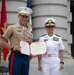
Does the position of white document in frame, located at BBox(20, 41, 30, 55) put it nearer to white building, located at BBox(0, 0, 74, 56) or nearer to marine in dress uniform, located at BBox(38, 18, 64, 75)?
marine in dress uniform, located at BBox(38, 18, 64, 75)

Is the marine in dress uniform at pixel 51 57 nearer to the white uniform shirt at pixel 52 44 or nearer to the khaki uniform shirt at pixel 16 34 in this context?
the white uniform shirt at pixel 52 44

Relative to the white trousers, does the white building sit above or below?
above

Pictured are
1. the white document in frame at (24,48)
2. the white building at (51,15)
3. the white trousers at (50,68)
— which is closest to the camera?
the white document in frame at (24,48)

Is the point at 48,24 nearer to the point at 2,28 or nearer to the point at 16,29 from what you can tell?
the point at 16,29

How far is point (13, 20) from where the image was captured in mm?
12469

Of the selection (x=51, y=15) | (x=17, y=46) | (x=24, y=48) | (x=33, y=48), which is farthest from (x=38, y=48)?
(x=51, y=15)

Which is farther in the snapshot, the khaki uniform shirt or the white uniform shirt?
the white uniform shirt

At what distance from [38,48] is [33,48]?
16 centimetres

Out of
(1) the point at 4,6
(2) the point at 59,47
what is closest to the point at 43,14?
(1) the point at 4,6

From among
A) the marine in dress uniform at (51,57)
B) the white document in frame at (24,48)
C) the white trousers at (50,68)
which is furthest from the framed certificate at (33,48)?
the white trousers at (50,68)

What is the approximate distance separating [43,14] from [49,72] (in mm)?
6427

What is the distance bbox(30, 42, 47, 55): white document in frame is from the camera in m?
6.71

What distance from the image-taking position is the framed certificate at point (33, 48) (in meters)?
6.47

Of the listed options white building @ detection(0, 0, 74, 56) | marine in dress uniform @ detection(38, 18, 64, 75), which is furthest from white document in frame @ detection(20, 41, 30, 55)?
white building @ detection(0, 0, 74, 56)
